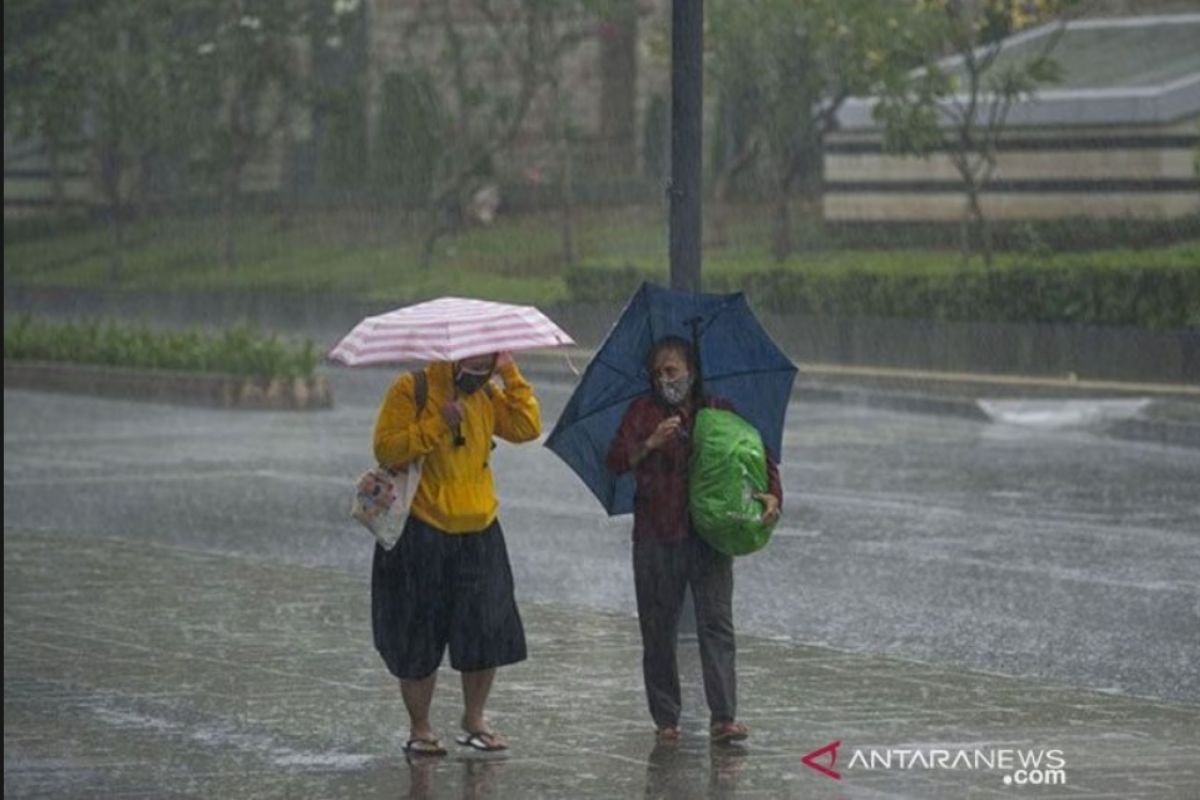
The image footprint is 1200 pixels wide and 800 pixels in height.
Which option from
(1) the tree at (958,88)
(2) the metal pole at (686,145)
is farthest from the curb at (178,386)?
(2) the metal pole at (686,145)

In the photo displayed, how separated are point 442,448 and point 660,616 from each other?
1.02 metres

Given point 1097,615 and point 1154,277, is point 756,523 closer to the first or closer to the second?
point 1097,615

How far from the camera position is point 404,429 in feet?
33.2

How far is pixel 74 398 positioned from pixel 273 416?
3.34 metres

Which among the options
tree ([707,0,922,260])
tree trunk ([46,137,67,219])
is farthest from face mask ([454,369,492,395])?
tree trunk ([46,137,67,219])

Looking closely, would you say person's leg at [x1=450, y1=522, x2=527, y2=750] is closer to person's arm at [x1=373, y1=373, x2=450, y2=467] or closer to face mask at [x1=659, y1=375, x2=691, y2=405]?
person's arm at [x1=373, y1=373, x2=450, y2=467]

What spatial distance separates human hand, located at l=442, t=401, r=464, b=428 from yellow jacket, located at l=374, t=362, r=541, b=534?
0.02 m

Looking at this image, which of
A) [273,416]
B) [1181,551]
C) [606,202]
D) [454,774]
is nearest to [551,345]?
[454,774]

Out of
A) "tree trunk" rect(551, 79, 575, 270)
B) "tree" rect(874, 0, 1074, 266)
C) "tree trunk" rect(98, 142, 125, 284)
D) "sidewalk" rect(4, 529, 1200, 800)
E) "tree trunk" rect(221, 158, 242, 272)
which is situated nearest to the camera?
"sidewalk" rect(4, 529, 1200, 800)

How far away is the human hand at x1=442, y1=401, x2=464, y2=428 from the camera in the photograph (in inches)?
399

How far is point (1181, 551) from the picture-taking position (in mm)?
16781

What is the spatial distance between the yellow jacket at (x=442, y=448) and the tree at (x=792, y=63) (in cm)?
2844

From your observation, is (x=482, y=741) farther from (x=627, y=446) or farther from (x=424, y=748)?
(x=627, y=446)

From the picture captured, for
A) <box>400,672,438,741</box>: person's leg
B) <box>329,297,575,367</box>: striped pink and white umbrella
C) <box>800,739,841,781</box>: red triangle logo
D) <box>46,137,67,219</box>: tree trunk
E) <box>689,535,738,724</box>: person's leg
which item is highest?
<box>46,137,67,219</box>: tree trunk
